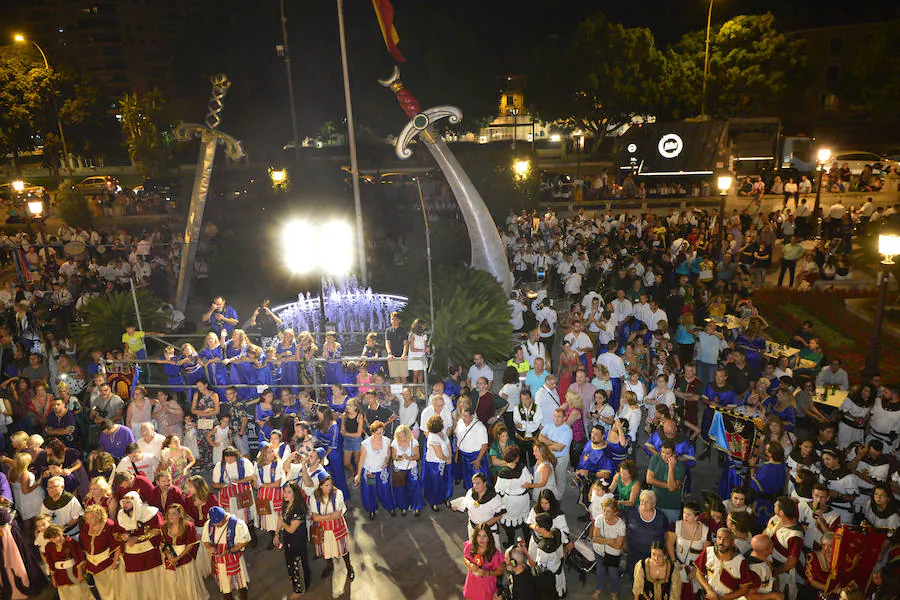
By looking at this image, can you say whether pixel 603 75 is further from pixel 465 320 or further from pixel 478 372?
pixel 478 372

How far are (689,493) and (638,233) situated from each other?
13.3 meters

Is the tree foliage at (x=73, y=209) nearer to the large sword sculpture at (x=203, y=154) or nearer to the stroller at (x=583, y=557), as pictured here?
the large sword sculpture at (x=203, y=154)

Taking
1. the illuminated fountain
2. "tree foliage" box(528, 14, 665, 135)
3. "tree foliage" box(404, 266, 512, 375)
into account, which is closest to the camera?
"tree foliage" box(404, 266, 512, 375)

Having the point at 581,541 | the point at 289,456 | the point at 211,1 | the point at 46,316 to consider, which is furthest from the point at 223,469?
the point at 211,1

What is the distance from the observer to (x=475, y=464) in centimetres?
863

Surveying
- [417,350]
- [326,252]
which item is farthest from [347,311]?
[417,350]

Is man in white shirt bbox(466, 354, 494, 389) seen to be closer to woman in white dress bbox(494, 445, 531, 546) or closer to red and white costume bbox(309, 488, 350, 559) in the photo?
woman in white dress bbox(494, 445, 531, 546)

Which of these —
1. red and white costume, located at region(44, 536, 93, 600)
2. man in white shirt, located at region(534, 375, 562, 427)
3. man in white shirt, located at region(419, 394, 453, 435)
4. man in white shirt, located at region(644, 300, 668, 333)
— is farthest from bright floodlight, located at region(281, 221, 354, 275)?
red and white costume, located at region(44, 536, 93, 600)

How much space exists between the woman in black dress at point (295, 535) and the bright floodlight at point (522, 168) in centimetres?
1966

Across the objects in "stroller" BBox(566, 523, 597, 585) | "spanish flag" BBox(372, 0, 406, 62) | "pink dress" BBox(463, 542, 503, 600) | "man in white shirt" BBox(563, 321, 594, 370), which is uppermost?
"spanish flag" BBox(372, 0, 406, 62)

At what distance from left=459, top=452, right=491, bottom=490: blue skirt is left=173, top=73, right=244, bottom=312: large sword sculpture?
1007 cm

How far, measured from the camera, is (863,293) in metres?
15.6

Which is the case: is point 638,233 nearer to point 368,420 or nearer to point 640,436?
point 640,436

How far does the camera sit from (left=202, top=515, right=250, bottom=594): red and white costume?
680cm
